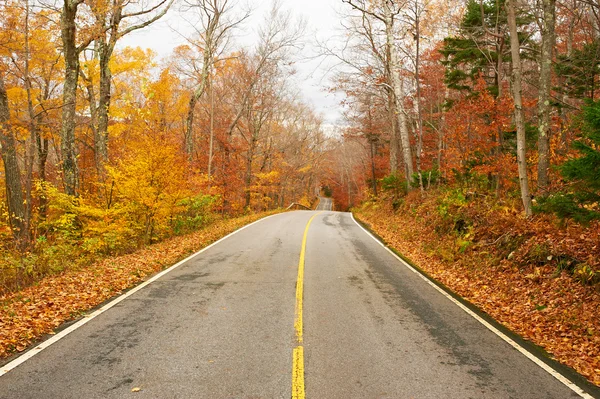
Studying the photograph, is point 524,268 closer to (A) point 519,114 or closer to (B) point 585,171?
(B) point 585,171

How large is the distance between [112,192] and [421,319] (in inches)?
398

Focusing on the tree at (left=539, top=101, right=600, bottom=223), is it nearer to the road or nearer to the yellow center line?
the road

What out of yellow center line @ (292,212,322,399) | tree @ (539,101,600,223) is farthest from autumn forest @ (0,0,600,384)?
yellow center line @ (292,212,322,399)

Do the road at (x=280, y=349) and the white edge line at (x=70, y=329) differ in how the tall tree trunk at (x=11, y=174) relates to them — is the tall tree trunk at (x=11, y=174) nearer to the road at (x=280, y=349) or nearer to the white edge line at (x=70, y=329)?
the white edge line at (x=70, y=329)

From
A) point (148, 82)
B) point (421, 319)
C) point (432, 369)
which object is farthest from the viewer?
point (148, 82)

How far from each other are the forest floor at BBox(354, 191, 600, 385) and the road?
77cm

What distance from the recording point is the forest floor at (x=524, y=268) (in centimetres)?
562

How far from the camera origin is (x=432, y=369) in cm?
441

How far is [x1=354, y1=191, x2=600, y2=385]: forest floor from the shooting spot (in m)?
5.62

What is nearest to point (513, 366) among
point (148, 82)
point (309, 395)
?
point (309, 395)

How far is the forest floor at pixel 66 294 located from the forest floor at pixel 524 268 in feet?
22.1

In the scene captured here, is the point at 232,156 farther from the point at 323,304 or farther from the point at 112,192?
the point at 323,304

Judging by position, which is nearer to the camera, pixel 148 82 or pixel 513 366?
pixel 513 366

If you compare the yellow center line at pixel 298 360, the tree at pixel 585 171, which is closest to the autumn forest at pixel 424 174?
the tree at pixel 585 171
